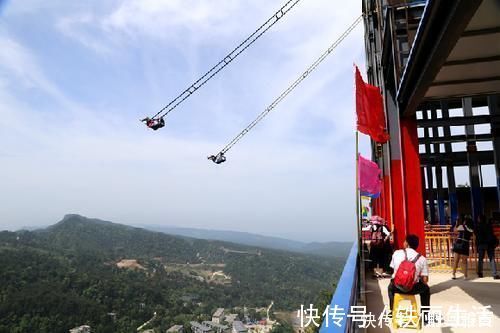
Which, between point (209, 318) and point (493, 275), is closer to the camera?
point (493, 275)

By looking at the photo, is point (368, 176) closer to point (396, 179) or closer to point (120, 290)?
point (396, 179)

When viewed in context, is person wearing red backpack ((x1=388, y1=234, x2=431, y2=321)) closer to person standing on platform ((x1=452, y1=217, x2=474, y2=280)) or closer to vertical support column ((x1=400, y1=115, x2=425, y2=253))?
person standing on platform ((x1=452, y1=217, x2=474, y2=280))

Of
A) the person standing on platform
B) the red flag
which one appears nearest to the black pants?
the red flag

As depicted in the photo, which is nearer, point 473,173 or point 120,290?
point 473,173

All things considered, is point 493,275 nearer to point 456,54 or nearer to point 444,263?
point 444,263

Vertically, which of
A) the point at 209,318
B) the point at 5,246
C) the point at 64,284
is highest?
the point at 5,246

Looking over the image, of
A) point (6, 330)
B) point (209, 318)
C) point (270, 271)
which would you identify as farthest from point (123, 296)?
point (270, 271)

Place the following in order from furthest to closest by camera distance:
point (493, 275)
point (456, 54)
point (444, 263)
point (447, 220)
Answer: point (447, 220)
point (444, 263)
point (493, 275)
point (456, 54)

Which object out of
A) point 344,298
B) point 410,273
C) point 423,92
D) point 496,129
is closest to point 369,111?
point 423,92
